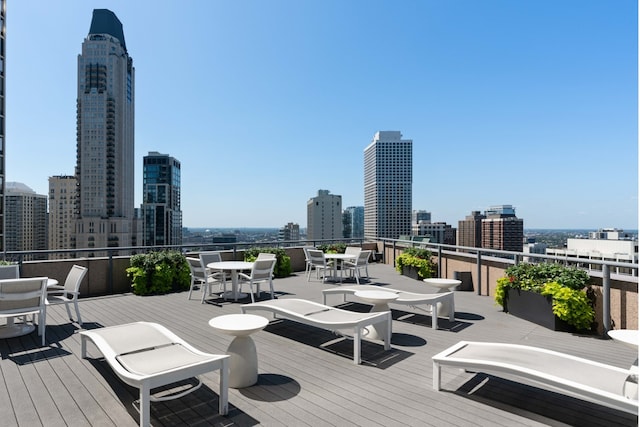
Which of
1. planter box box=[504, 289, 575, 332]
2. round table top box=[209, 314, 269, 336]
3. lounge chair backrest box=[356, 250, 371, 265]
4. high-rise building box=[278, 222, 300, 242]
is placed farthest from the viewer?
high-rise building box=[278, 222, 300, 242]

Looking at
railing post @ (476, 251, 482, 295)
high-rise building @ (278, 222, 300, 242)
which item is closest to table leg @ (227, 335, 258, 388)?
railing post @ (476, 251, 482, 295)

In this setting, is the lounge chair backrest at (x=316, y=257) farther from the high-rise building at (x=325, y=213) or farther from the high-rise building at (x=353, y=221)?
the high-rise building at (x=353, y=221)

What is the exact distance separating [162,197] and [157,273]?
322 feet

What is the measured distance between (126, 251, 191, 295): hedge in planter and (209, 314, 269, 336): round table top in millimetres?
4791

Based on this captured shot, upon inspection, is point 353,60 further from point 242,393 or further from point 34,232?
point 34,232

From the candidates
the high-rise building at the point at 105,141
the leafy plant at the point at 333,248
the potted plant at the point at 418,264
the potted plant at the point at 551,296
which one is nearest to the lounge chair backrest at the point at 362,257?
the potted plant at the point at 418,264

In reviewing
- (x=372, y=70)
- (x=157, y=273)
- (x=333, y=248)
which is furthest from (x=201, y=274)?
(x=372, y=70)

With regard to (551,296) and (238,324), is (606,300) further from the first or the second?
(238,324)

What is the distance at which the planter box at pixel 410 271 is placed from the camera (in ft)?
30.2

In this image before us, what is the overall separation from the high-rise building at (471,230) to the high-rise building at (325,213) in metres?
25.7

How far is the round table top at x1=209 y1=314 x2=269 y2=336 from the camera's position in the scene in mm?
2963

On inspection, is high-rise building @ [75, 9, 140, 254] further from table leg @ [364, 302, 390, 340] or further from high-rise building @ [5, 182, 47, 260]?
table leg @ [364, 302, 390, 340]

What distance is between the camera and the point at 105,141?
82.8m

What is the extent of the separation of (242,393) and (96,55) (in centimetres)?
11139
